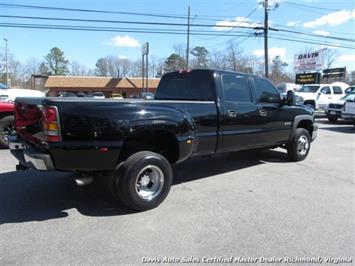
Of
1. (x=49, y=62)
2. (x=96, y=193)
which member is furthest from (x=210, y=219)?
(x=49, y=62)

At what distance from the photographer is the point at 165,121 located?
15.8 ft

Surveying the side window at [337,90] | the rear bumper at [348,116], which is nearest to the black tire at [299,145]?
the rear bumper at [348,116]

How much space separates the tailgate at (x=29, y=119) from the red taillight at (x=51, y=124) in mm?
255

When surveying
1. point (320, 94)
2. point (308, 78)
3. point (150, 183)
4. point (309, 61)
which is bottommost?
point (150, 183)

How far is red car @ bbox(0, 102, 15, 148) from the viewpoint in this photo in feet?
28.8

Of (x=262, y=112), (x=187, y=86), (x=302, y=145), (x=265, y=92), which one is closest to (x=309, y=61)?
(x=302, y=145)

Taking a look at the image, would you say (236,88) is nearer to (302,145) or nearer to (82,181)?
(302,145)

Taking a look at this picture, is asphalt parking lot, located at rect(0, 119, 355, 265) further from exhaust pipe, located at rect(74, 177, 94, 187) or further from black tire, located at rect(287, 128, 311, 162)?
black tire, located at rect(287, 128, 311, 162)

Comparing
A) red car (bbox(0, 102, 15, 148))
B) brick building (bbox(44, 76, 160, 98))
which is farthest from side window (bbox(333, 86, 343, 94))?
brick building (bbox(44, 76, 160, 98))

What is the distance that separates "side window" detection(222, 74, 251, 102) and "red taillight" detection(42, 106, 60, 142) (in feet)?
9.44

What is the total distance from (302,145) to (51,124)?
576cm

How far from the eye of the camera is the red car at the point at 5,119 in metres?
8.79

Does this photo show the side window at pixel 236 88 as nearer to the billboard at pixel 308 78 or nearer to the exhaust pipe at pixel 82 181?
the exhaust pipe at pixel 82 181

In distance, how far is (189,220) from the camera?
4410 mm
